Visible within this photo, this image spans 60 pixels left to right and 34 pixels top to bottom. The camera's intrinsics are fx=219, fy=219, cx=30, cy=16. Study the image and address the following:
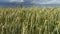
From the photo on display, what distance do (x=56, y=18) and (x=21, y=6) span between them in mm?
1441

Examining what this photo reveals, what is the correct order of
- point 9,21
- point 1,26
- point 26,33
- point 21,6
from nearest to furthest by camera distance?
point 26,33, point 1,26, point 9,21, point 21,6

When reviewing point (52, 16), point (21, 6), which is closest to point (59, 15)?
point (52, 16)

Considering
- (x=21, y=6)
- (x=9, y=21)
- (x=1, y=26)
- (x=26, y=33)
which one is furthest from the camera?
(x=21, y=6)

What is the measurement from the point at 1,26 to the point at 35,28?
18.3 inches

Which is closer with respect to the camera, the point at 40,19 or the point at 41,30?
the point at 41,30

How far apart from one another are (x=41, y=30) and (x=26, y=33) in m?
0.20

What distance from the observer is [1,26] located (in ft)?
9.71

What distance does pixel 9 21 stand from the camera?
3.15m

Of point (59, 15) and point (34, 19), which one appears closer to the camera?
point (34, 19)

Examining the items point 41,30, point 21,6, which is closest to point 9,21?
point 41,30

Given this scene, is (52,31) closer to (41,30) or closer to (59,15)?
(41,30)

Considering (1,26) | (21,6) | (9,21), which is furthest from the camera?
(21,6)

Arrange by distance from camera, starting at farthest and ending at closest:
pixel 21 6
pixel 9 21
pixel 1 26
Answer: pixel 21 6 < pixel 9 21 < pixel 1 26

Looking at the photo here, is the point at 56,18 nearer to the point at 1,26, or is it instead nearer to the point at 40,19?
the point at 40,19
